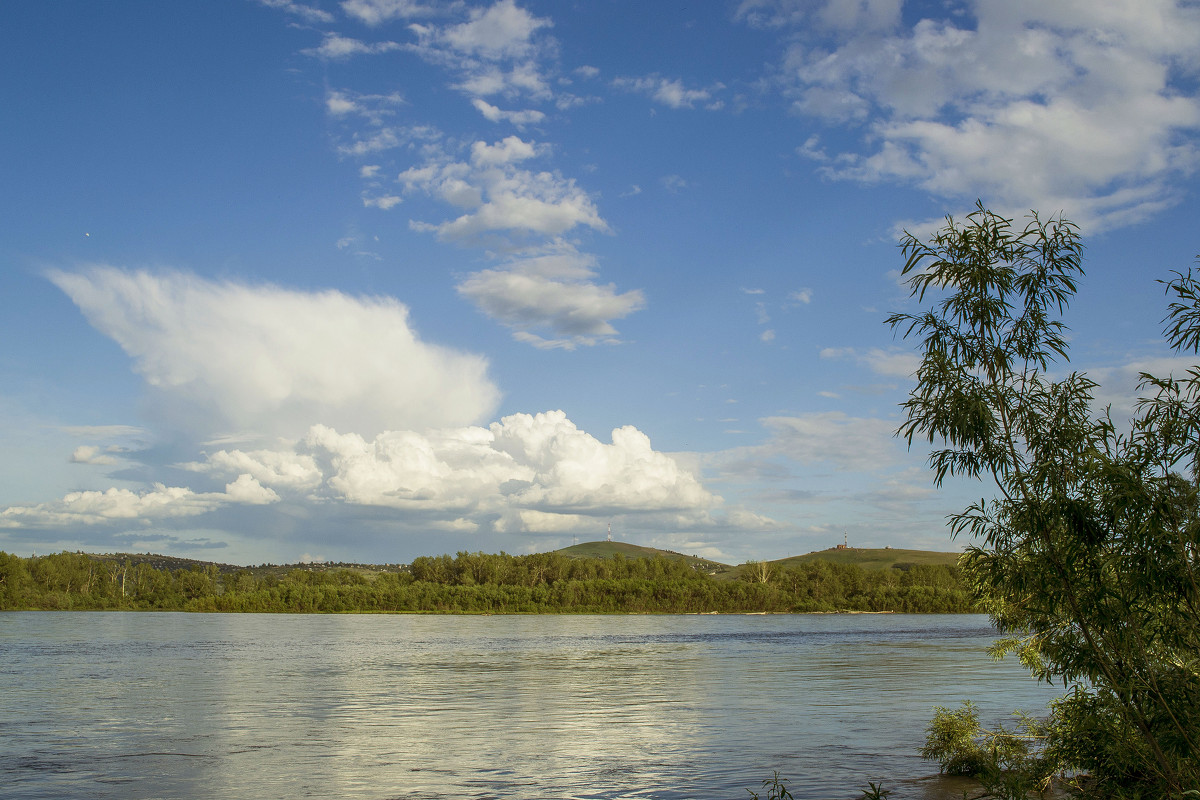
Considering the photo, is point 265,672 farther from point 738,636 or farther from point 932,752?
point 738,636

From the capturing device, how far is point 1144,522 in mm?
12781

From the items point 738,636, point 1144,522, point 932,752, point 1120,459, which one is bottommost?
point 738,636

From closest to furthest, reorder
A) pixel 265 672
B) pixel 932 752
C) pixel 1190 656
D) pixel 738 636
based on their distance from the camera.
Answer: pixel 1190 656 < pixel 932 752 < pixel 265 672 < pixel 738 636

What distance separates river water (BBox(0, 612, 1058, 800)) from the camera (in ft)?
88.7

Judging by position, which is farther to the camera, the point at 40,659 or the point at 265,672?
the point at 40,659

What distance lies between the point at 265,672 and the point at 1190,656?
67932 millimetres

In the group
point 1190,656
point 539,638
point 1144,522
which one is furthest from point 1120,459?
point 539,638

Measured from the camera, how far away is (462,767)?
29.6 meters

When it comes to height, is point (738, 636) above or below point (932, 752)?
below

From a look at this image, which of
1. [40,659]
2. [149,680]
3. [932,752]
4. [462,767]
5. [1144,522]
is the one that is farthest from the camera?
[40,659]

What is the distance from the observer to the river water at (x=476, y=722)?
27.0 meters

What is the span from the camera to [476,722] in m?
40.9

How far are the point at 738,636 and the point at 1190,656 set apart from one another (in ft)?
401

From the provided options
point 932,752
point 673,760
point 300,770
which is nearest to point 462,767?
point 300,770
